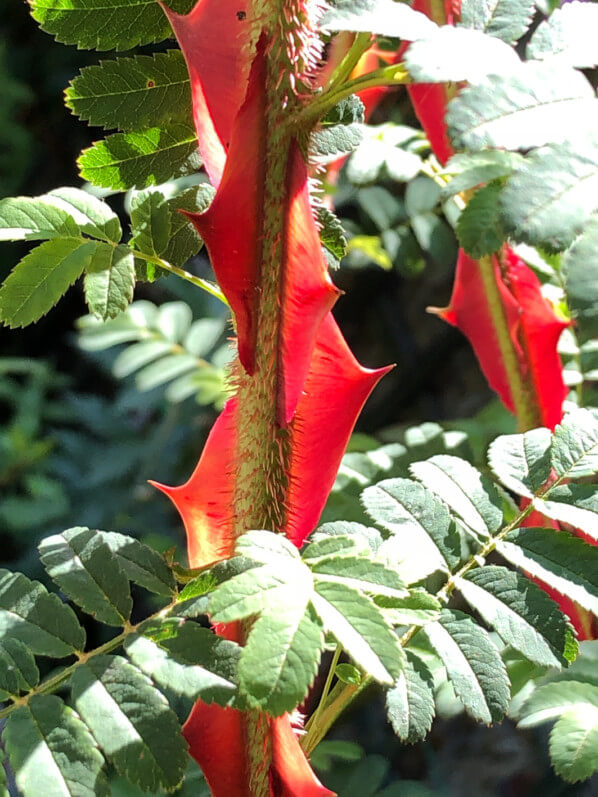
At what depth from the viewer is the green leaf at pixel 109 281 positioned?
45 centimetres

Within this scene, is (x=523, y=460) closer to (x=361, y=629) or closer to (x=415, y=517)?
(x=415, y=517)

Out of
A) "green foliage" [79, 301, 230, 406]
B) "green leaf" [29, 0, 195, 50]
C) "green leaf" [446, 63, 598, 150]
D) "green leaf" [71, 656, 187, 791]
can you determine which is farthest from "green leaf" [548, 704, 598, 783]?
"green foliage" [79, 301, 230, 406]

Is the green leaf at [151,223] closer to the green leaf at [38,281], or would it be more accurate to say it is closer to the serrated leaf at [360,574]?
the green leaf at [38,281]

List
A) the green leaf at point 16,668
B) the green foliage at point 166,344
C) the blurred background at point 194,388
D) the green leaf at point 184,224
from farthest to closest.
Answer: the green foliage at point 166,344 < the blurred background at point 194,388 < the green leaf at point 184,224 < the green leaf at point 16,668

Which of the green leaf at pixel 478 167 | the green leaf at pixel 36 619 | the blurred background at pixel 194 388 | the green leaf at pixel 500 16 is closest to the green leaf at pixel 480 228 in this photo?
the green leaf at pixel 478 167

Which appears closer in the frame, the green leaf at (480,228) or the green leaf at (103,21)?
the green leaf at (480,228)

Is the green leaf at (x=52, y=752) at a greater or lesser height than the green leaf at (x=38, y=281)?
lesser

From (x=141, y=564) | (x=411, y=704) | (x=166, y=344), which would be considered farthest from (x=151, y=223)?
(x=166, y=344)

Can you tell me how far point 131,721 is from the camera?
0.38 m

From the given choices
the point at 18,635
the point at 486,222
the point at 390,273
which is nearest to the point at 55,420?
the point at 390,273

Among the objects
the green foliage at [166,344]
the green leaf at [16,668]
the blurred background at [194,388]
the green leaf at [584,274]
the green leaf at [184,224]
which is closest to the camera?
the green leaf at [584,274]

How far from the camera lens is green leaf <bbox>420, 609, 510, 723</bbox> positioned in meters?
0.42

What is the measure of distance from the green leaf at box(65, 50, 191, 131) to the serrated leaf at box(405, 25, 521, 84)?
17cm

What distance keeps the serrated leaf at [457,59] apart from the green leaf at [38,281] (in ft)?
0.66
